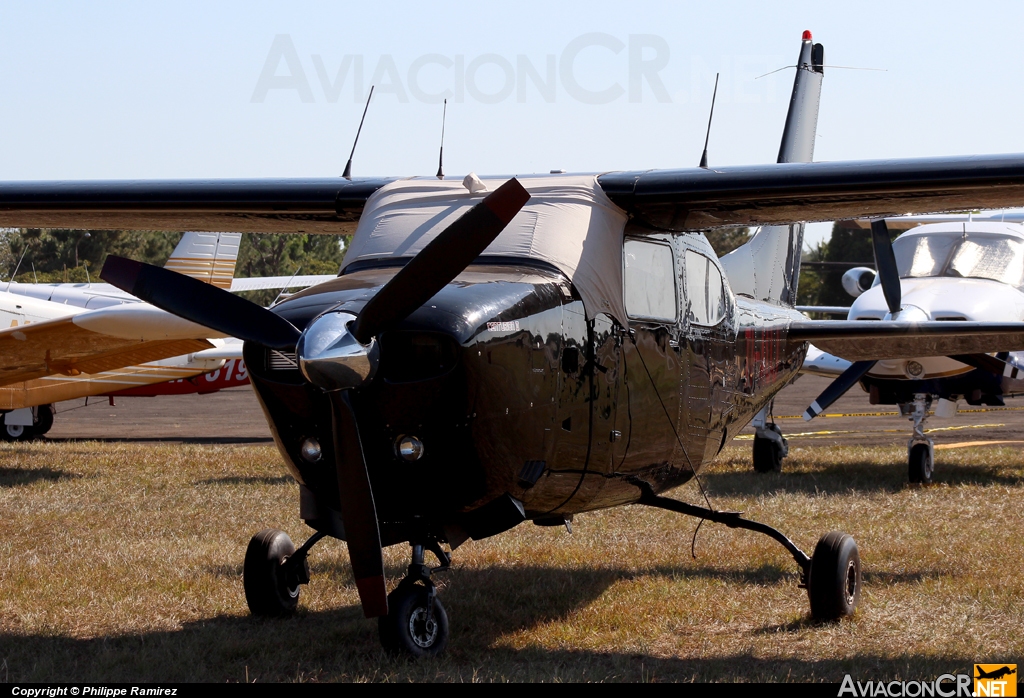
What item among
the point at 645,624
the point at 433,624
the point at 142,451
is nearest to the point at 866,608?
the point at 645,624

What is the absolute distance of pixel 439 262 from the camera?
435 cm

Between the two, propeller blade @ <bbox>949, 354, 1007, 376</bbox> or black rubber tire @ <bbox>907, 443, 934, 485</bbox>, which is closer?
propeller blade @ <bbox>949, 354, 1007, 376</bbox>

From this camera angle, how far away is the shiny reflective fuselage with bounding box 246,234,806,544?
435 cm

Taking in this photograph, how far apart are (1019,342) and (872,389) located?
500 cm

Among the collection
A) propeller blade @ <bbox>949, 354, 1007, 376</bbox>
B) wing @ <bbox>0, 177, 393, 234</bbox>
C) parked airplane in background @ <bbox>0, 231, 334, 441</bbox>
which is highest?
wing @ <bbox>0, 177, 393, 234</bbox>

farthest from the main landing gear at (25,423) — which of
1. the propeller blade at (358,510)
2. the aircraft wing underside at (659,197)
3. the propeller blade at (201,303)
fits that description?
the propeller blade at (358,510)

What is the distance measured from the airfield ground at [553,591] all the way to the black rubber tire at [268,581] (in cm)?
13

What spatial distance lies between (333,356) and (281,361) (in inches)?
24.1

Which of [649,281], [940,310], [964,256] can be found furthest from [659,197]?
[964,256]

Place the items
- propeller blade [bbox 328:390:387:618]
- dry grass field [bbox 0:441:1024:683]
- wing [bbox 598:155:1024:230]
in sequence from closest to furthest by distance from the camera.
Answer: propeller blade [bbox 328:390:387:618]
dry grass field [bbox 0:441:1024:683]
wing [bbox 598:155:1024:230]

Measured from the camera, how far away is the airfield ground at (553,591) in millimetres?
5199

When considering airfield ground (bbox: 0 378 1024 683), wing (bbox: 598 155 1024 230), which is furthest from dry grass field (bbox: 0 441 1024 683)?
wing (bbox: 598 155 1024 230)

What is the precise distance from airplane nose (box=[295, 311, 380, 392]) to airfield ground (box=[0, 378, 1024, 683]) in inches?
62.0

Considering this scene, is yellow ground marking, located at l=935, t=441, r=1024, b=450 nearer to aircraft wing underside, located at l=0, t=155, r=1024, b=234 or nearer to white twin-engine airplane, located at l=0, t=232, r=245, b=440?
aircraft wing underside, located at l=0, t=155, r=1024, b=234
